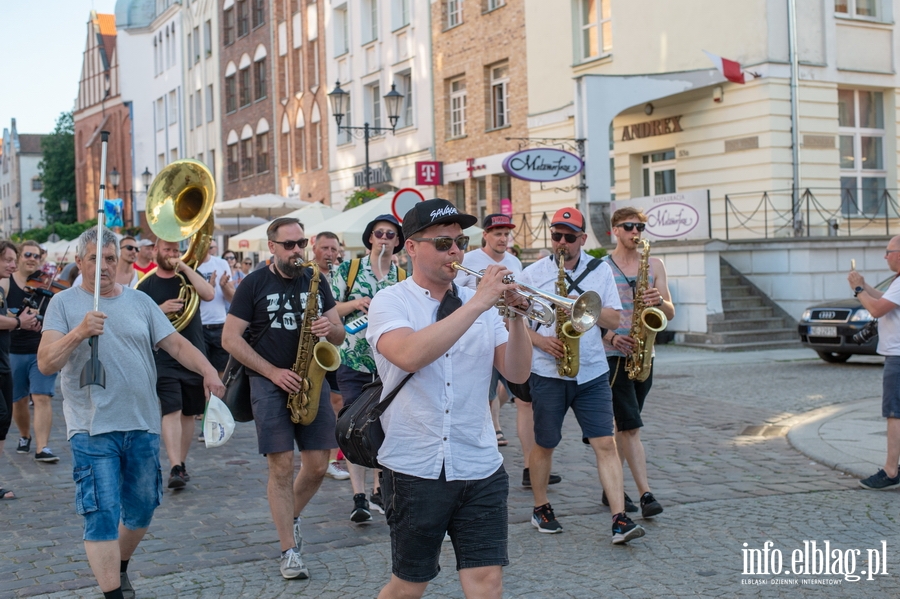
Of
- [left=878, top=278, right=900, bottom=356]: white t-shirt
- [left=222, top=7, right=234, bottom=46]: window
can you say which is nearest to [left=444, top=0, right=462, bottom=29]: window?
[left=222, top=7, right=234, bottom=46]: window

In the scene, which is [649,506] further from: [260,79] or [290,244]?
[260,79]

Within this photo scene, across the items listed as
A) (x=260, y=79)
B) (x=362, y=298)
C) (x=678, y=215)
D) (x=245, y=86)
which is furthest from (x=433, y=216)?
(x=245, y=86)

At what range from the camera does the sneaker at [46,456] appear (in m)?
9.02

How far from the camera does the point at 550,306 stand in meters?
3.99

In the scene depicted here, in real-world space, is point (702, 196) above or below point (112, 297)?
above

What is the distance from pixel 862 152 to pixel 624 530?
722 inches

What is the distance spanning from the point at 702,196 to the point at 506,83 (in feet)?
30.3

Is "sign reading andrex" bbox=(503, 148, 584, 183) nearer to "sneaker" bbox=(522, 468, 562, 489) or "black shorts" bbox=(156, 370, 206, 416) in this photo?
"black shorts" bbox=(156, 370, 206, 416)

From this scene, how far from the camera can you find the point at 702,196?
1906 centimetres

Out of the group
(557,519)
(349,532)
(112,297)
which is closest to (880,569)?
(557,519)

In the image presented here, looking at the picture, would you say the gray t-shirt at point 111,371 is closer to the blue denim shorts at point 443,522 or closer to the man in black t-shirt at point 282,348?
the man in black t-shirt at point 282,348

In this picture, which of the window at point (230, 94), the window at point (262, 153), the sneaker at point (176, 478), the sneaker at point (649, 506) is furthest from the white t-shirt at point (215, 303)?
the window at point (230, 94)

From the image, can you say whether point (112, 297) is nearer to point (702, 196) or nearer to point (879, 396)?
point (879, 396)

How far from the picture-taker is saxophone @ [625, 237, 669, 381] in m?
6.58
